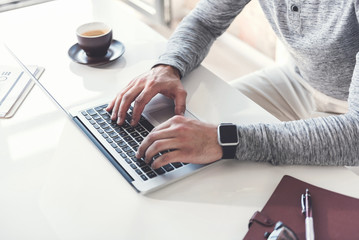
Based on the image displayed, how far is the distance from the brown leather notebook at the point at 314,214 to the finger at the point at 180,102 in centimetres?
30

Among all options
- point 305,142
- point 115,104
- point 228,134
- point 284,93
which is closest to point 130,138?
point 115,104

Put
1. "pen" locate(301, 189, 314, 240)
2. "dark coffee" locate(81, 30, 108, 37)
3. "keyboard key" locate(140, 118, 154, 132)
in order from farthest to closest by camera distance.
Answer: "dark coffee" locate(81, 30, 108, 37)
"keyboard key" locate(140, 118, 154, 132)
"pen" locate(301, 189, 314, 240)

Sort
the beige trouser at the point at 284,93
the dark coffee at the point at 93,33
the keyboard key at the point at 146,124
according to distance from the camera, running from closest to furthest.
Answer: the keyboard key at the point at 146,124 < the dark coffee at the point at 93,33 < the beige trouser at the point at 284,93

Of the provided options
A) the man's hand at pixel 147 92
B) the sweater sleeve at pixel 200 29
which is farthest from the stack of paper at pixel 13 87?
the sweater sleeve at pixel 200 29

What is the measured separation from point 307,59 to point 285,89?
245 millimetres

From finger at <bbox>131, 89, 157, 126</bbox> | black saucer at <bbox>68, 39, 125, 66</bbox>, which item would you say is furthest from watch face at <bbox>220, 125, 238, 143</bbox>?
black saucer at <bbox>68, 39, 125, 66</bbox>

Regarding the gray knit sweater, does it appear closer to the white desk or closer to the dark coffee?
the white desk

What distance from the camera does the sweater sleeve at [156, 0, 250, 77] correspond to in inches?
48.4

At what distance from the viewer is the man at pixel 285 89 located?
91 cm

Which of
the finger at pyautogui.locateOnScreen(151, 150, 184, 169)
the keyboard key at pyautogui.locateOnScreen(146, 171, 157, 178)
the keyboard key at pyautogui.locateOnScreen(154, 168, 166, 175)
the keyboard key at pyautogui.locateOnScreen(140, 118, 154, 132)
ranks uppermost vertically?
the finger at pyautogui.locateOnScreen(151, 150, 184, 169)

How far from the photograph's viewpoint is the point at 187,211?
820 mm

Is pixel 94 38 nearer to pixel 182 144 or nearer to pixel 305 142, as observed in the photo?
pixel 182 144

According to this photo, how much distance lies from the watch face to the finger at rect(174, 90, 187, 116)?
0.14m

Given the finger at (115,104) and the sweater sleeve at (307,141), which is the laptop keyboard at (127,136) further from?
the sweater sleeve at (307,141)
